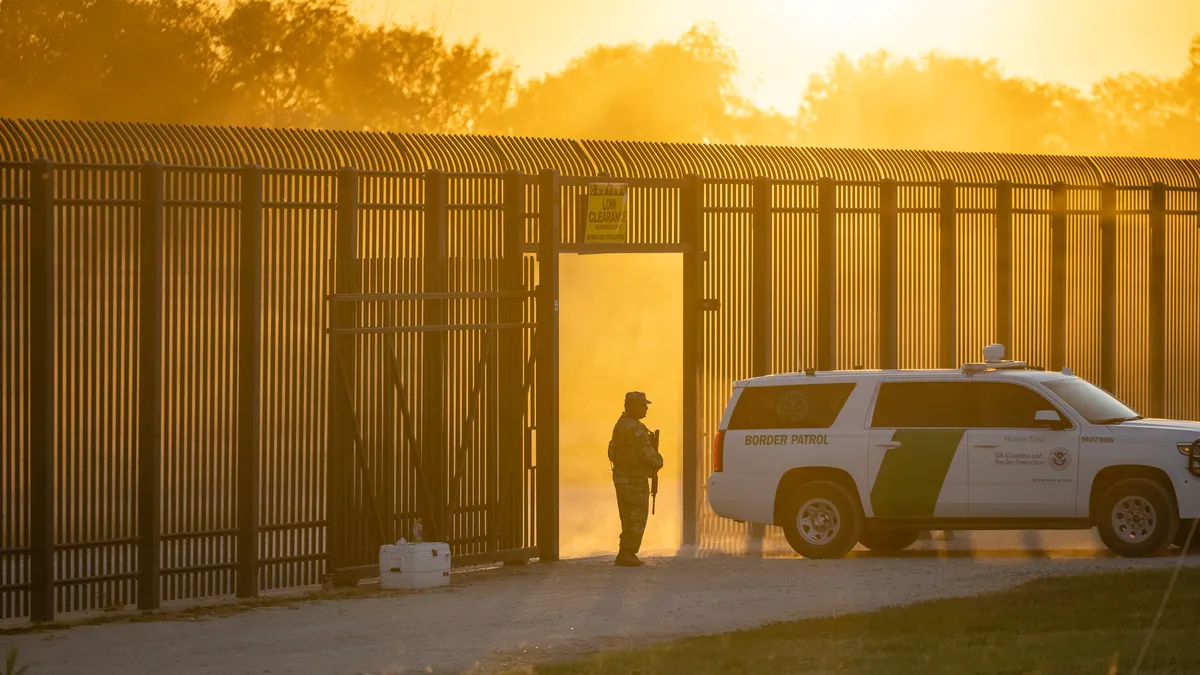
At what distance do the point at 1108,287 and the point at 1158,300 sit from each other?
121cm

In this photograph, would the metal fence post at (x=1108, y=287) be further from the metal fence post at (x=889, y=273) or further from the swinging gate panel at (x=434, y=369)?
the swinging gate panel at (x=434, y=369)

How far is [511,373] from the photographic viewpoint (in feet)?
63.4

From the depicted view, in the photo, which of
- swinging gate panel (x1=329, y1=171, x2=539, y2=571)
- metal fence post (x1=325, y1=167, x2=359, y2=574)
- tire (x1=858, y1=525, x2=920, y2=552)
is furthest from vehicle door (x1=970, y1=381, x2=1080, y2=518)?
metal fence post (x1=325, y1=167, x2=359, y2=574)

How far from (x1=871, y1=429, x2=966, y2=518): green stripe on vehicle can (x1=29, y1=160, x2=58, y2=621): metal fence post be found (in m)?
7.15

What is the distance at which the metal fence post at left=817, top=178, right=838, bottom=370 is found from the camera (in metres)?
22.5

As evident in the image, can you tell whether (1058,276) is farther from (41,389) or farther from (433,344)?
(41,389)

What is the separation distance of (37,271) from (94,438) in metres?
1.31

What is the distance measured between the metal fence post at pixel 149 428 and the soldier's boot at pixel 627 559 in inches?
168

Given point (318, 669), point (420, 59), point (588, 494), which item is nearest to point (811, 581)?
point (318, 669)

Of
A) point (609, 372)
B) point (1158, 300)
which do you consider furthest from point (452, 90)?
point (1158, 300)

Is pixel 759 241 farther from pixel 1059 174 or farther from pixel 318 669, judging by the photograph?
pixel 318 669

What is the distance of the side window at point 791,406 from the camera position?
19.6m

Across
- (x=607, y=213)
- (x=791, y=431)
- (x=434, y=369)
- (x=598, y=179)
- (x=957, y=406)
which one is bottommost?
(x=791, y=431)

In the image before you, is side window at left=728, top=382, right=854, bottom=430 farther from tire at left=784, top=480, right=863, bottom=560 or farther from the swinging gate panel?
the swinging gate panel
